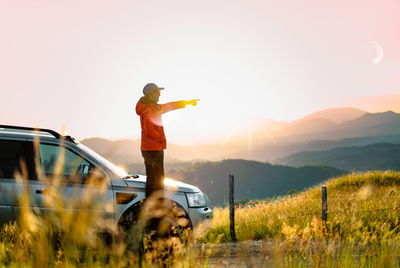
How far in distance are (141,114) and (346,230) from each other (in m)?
3.79

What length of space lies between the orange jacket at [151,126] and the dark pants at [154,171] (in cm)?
10

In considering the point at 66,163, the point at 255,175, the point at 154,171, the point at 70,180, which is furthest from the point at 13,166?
the point at 255,175

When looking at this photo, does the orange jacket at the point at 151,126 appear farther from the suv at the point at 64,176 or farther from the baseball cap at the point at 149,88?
the suv at the point at 64,176

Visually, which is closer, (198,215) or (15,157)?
(15,157)

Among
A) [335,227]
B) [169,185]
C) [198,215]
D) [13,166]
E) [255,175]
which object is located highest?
[13,166]

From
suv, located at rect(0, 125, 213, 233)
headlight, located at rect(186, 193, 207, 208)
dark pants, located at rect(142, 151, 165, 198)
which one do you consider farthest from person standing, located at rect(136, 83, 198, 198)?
headlight, located at rect(186, 193, 207, 208)

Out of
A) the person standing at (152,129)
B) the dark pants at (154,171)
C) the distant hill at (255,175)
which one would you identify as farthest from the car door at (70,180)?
the distant hill at (255,175)

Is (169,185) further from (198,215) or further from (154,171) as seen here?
(198,215)

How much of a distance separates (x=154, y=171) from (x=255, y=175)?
172891mm

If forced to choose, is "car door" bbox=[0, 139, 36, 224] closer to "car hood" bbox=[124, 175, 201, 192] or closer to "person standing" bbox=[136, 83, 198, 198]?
"car hood" bbox=[124, 175, 201, 192]

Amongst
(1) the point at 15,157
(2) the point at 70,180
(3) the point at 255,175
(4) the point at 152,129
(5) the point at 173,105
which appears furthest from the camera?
(3) the point at 255,175

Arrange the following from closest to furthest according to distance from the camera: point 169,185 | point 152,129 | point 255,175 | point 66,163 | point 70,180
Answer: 1. point 70,180
2. point 66,163
3. point 169,185
4. point 152,129
5. point 255,175

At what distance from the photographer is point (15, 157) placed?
5809mm

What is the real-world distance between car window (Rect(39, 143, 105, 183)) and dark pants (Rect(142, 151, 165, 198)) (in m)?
0.75
